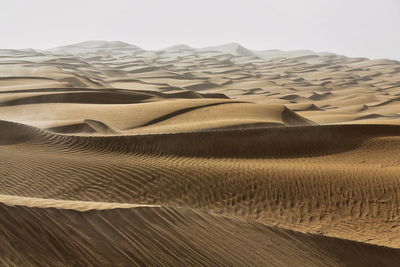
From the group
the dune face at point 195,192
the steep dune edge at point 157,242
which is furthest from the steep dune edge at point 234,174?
the steep dune edge at point 157,242

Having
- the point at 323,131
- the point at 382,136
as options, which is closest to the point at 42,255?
the point at 323,131

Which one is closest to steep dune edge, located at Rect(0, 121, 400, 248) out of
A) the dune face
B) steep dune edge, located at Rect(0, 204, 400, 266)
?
the dune face

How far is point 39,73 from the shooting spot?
39594mm

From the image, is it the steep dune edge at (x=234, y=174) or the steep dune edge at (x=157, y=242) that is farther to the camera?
the steep dune edge at (x=234, y=174)

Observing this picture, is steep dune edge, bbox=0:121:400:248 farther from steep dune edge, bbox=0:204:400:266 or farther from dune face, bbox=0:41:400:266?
steep dune edge, bbox=0:204:400:266

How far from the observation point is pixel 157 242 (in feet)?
15.6

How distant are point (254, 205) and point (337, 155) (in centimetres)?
474

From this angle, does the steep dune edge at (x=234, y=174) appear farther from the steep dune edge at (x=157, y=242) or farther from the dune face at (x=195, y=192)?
the steep dune edge at (x=157, y=242)

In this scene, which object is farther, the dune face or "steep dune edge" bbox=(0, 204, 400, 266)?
the dune face

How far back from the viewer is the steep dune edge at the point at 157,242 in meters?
3.92

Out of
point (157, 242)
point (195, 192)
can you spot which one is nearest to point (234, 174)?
point (195, 192)

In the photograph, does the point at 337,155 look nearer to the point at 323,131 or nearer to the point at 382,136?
the point at 323,131

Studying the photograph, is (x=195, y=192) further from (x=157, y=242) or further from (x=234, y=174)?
(x=157, y=242)

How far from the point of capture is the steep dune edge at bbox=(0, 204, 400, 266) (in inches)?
154
